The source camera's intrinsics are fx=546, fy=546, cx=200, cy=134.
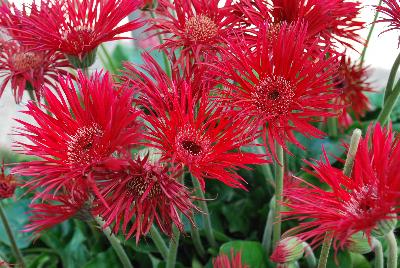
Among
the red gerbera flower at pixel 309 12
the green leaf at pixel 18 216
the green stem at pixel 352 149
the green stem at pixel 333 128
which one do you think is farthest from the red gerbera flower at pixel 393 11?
the green leaf at pixel 18 216

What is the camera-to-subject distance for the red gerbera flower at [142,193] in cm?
28

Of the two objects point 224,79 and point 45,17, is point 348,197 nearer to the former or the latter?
point 224,79

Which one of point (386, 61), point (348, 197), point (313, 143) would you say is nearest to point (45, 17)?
point (348, 197)

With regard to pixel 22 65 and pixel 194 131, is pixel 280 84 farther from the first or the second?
pixel 22 65

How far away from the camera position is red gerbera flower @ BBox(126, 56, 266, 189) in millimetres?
302

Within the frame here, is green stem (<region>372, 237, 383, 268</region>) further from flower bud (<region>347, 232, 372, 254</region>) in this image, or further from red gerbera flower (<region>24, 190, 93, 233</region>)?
red gerbera flower (<region>24, 190, 93, 233</region>)

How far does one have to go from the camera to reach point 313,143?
0.60 metres

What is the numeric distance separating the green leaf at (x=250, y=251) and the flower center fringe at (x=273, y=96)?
0.17m

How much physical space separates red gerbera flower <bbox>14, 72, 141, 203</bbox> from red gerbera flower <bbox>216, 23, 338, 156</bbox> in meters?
0.07

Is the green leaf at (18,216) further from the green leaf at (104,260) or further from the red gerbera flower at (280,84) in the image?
the red gerbera flower at (280,84)

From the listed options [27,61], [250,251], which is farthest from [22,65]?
[250,251]

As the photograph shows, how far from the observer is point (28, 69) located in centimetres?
43

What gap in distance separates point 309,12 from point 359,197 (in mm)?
129

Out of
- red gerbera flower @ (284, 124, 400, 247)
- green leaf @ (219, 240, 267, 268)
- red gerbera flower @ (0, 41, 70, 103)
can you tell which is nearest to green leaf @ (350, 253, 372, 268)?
green leaf @ (219, 240, 267, 268)
